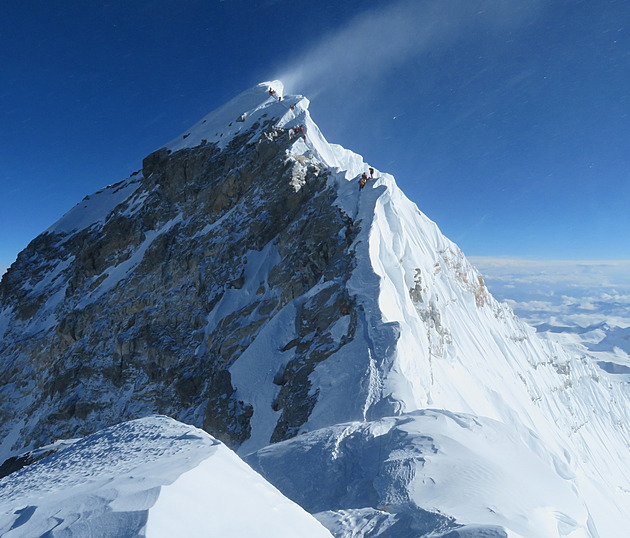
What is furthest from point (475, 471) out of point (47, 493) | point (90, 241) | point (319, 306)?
point (90, 241)

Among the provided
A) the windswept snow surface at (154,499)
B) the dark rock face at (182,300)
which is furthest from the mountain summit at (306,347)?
the windswept snow surface at (154,499)

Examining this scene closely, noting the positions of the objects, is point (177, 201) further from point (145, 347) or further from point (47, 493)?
point (47, 493)

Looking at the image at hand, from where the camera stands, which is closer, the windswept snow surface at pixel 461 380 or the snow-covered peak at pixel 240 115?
the windswept snow surface at pixel 461 380

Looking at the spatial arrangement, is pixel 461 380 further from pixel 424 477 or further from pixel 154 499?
pixel 154 499

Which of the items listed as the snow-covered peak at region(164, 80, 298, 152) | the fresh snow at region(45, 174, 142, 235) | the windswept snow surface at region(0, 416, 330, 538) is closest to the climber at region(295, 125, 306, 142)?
the snow-covered peak at region(164, 80, 298, 152)

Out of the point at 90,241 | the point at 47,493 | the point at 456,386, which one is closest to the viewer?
the point at 47,493

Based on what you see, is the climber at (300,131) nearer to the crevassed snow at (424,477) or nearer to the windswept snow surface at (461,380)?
the windswept snow surface at (461,380)

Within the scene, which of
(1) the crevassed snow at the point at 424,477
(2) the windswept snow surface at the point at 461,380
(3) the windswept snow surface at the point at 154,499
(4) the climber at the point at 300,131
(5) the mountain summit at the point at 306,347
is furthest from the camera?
(4) the climber at the point at 300,131
